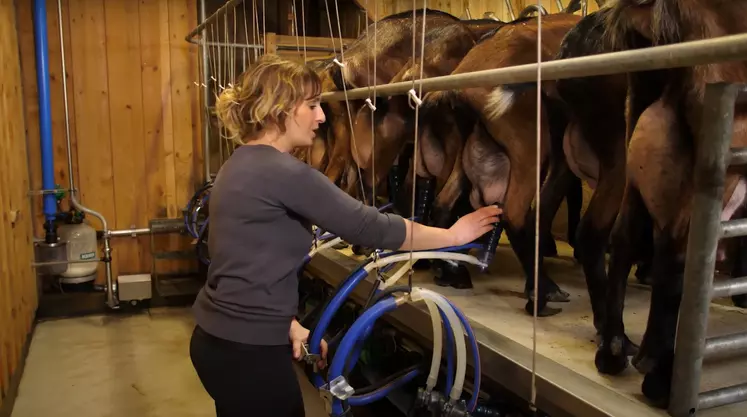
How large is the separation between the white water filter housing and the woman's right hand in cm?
351

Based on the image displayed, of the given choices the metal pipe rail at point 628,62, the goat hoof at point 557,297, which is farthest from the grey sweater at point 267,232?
the goat hoof at point 557,297

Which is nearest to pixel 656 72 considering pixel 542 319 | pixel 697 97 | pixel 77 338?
pixel 697 97

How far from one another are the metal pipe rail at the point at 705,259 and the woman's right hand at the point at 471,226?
461mm

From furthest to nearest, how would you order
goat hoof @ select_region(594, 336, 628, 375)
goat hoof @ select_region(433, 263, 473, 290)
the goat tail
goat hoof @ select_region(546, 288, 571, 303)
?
goat hoof @ select_region(433, 263, 473, 290), goat hoof @ select_region(546, 288, 571, 303), the goat tail, goat hoof @ select_region(594, 336, 628, 375)

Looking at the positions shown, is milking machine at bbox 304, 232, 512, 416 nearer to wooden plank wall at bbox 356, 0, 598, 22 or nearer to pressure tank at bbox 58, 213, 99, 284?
wooden plank wall at bbox 356, 0, 598, 22

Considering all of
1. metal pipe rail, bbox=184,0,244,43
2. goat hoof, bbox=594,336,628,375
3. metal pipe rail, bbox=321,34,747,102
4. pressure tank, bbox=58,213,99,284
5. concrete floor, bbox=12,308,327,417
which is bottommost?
concrete floor, bbox=12,308,327,417

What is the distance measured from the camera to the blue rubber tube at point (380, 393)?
1456mm

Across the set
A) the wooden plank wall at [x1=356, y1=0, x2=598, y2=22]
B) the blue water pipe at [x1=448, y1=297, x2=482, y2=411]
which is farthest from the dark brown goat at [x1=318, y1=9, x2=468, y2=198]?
the wooden plank wall at [x1=356, y1=0, x2=598, y2=22]

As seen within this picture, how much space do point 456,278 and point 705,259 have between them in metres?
1.02

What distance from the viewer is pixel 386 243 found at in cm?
126

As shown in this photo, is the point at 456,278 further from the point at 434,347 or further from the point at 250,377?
the point at 250,377

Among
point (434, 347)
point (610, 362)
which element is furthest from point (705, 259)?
point (434, 347)

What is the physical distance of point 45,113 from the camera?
161 inches

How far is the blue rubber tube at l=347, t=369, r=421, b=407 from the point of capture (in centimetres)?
146
